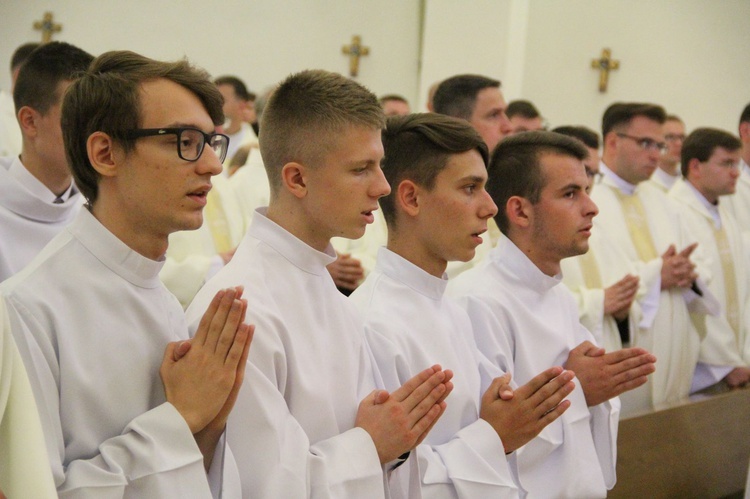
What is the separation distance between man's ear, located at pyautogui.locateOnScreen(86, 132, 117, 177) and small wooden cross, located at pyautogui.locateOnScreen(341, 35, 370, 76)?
1067 cm

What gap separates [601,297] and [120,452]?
4.12 metres

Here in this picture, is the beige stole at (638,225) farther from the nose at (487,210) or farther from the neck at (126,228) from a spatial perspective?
the neck at (126,228)

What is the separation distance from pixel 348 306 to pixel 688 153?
5305mm

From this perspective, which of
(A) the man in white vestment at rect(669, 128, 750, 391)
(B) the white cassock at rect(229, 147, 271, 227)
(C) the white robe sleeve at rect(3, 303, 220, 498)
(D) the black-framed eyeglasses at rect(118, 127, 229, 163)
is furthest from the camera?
(A) the man in white vestment at rect(669, 128, 750, 391)

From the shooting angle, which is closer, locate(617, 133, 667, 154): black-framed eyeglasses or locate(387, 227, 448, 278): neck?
locate(387, 227, 448, 278): neck

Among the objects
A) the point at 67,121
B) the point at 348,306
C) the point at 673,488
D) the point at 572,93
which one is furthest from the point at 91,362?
the point at 572,93

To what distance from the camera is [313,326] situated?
2.79 m

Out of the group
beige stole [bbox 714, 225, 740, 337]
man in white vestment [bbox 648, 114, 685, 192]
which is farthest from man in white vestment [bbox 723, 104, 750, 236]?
man in white vestment [bbox 648, 114, 685, 192]

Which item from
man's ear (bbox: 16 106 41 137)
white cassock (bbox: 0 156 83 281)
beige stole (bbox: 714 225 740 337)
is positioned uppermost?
man's ear (bbox: 16 106 41 137)

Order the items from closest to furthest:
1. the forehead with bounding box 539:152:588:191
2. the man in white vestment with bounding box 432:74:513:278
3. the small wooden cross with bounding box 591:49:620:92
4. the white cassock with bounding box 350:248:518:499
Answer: the white cassock with bounding box 350:248:518:499, the forehead with bounding box 539:152:588:191, the man in white vestment with bounding box 432:74:513:278, the small wooden cross with bounding box 591:49:620:92

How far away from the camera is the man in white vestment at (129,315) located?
7.41 feet

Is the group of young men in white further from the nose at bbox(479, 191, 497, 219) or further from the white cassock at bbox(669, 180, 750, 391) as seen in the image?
the white cassock at bbox(669, 180, 750, 391)

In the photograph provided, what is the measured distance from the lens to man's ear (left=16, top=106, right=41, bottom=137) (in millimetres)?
3816

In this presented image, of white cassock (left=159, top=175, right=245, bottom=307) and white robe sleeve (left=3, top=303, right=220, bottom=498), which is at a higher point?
white robe sleeve (left=3, top=303, right=220, bottom=498)
